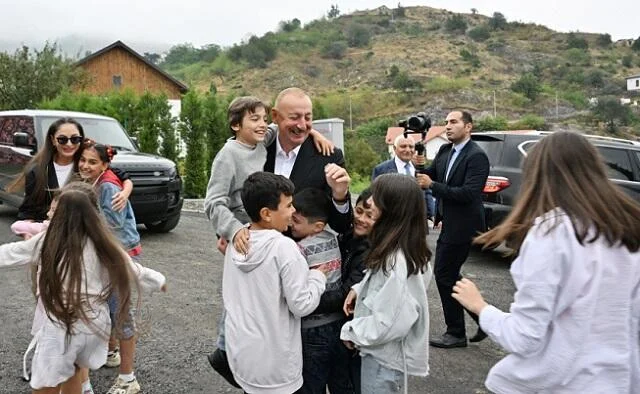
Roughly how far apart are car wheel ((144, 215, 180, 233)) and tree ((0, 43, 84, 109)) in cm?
1931

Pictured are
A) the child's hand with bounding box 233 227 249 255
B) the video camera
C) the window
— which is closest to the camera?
the child's hand with bounding box 233 227 249 255

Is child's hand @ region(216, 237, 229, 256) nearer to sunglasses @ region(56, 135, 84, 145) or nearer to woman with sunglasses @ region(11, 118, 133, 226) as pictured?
woman with sunglasses @ region(11, 118, 133, 226)

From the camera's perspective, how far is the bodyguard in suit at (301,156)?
8.90 ft

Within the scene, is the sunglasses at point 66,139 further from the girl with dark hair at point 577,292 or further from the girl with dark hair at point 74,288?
the girl with dark hair at point 577,292

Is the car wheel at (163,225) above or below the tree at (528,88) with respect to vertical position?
below

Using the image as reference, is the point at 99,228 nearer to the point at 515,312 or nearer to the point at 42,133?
the point at 515,312

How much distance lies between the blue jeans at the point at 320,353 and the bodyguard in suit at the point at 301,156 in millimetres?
495

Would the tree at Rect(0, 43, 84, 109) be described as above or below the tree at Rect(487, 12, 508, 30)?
below

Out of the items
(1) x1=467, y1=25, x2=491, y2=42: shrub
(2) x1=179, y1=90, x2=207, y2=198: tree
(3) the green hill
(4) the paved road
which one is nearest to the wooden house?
(2) x1=179, y1=90, x2=207, y2=198: tree

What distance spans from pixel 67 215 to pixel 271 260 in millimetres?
1135

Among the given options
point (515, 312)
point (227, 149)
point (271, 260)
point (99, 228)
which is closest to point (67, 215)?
point (99, 228)

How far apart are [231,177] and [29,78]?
27.5 meters

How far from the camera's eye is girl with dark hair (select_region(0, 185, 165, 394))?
272cm

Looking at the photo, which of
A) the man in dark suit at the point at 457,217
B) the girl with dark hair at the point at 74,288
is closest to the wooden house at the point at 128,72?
the man in dark suit at the point at 457,217
